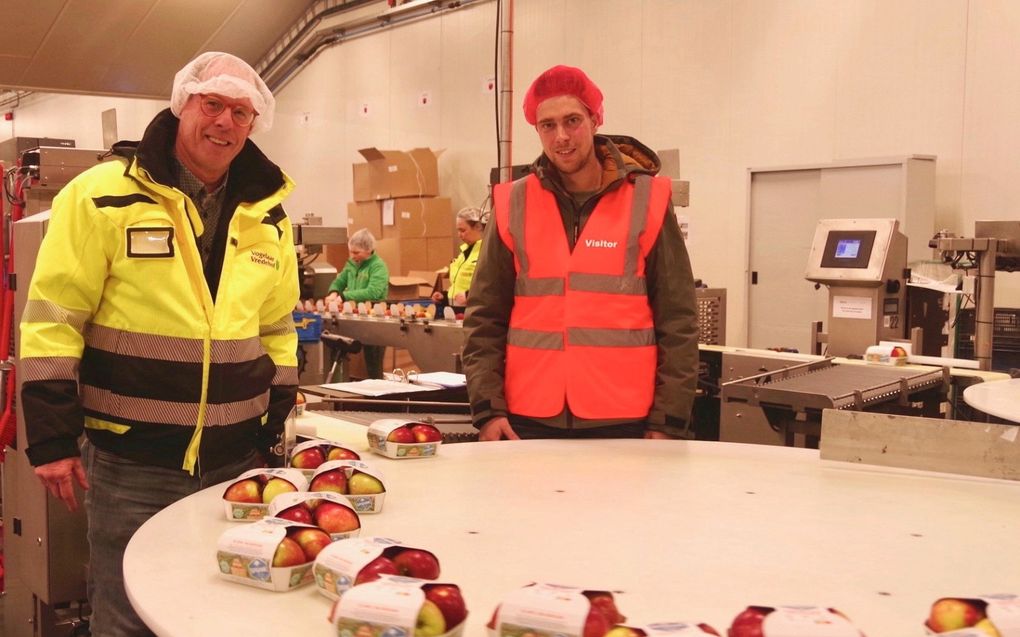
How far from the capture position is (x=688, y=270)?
226cm

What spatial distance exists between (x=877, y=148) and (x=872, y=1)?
96 cm

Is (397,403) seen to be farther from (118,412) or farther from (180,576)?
(180,576)

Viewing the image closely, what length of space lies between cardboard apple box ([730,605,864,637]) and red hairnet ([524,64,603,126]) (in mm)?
1499

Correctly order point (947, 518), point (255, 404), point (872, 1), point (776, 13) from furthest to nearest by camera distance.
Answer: point (776, 13), point (872, 1), point (255, 404), point (947, 518)

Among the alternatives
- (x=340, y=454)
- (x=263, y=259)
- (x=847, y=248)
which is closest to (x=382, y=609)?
(x=340, y=454)

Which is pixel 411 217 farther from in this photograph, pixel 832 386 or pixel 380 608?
pixel 380 608

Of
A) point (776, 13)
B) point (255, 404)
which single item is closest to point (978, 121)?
point (776, 13)

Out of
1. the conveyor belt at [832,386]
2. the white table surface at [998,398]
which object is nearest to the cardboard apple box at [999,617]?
the white table surface at [998,398]

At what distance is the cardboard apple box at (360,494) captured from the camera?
1.50 meters

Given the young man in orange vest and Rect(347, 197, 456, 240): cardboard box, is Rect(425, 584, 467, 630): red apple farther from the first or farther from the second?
Rect(347, 197, 456, 240): cardboard box

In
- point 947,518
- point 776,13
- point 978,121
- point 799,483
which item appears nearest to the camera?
point 947,518

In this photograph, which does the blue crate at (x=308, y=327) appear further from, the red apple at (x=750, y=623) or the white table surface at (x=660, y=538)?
the red apple at (x=750, y=623)

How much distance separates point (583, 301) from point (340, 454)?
2.45 feet

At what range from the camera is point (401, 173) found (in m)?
9.24
